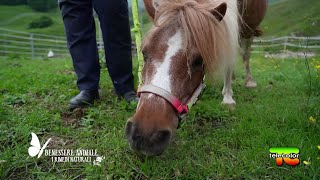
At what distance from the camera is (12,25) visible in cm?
5634

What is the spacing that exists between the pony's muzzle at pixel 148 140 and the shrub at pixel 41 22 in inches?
2395

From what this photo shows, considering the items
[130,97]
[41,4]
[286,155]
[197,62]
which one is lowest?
[41,4]

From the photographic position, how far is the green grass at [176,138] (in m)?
2.08

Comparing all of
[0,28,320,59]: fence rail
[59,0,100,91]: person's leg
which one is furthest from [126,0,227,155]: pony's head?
[59,0,100,91]: person's leg

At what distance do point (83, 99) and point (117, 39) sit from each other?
0.74 metres

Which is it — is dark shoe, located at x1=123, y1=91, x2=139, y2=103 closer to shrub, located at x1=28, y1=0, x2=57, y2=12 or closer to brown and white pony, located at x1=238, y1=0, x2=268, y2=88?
brown and white pony, located at x1=238, y1=0, x2=268, y2=88

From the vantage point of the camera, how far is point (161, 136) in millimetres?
1779

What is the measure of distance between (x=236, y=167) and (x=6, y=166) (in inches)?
60.9

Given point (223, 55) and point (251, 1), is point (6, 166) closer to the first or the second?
point (223, 55)

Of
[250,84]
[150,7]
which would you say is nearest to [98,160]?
[150,7]

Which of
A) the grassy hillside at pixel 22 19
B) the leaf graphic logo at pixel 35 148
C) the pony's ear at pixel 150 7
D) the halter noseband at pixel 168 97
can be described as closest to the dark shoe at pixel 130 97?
the pony's ear at pixel 150 7

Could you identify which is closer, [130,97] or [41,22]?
[130,97]

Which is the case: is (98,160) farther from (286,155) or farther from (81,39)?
(81,39)

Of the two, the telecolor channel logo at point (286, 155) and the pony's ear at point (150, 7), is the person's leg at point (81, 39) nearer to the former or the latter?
the pony's ear at point (150, 7)
